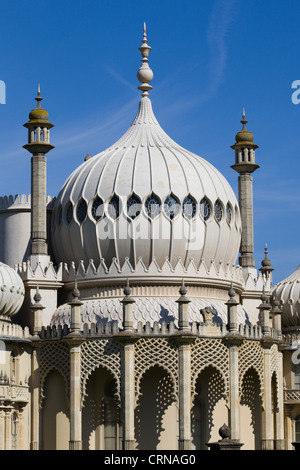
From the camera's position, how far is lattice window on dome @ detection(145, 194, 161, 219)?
187 feet

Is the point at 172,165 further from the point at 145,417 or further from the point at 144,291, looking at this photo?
the point at 145,417

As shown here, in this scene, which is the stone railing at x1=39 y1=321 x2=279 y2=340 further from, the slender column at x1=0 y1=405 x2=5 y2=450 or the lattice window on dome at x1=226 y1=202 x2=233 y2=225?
the lattice window on dome at x1=226 y1=202 x2=233 y2=225

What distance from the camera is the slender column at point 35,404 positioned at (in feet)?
178

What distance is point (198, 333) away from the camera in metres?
53.6

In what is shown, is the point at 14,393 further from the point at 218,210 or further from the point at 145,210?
the point at 218,210

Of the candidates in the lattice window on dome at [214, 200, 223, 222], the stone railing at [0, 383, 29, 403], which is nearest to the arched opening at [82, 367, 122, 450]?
the stone railing at [0, 383, 29, 403]

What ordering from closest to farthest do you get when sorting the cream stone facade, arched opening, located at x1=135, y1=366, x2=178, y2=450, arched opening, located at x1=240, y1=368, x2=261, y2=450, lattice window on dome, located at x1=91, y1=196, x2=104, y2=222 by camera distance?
the cream stone facade < arched opening, located at x1=135, y1=366, x2=178, y2=450 < arched opening, located at x1=240, y1=368, x2=261, y2=450 < lattice window on dome, located at x1=91, y1=196, x2=104, y2=222

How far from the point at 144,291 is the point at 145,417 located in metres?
5.41

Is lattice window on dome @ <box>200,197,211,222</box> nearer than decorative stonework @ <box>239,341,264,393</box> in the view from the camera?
No

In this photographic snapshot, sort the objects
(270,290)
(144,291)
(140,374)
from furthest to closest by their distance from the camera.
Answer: (270,290) → (144,291) → (140,374)

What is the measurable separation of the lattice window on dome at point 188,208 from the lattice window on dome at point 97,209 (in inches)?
134

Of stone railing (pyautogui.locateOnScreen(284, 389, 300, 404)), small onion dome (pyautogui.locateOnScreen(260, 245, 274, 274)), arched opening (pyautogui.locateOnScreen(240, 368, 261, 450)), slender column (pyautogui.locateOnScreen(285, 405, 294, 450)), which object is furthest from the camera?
Answer: small onion dome (pyautogui.locateOnScreen(260, 245, 274, 274))

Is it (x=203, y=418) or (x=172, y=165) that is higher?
(x=172, y=165)
